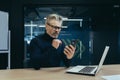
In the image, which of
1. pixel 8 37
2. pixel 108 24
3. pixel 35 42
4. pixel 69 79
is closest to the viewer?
pixel 69 79

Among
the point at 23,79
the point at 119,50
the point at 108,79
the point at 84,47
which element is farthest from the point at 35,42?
the point at 119,50

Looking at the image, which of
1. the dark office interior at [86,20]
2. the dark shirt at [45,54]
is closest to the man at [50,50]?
the dark shirt at [45,54]

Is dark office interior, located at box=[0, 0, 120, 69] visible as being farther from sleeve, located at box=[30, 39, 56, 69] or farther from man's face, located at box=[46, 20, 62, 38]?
sleeve, located at box=[30, 39, 56, 69]

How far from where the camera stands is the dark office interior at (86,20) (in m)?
4.27

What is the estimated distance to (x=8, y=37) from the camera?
390 cm

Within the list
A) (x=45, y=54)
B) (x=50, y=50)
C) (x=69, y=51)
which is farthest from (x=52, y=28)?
(x=69, y=51)

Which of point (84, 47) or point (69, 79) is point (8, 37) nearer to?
point (84, 47)

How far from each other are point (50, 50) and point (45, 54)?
7.1 inches

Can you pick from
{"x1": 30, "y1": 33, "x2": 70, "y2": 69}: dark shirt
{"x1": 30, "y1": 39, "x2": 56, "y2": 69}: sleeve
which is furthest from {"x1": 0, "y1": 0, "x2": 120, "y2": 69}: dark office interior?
{"x1": 30, "y1": 39, "x2": 56, "y2": 69}: sleeve

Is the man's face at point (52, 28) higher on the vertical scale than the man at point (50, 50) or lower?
higher

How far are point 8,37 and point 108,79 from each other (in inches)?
110

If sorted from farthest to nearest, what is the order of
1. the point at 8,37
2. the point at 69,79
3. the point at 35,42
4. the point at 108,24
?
the point at 108,24 → the point at 8,37 → the point at 35,42 → the point at 69,79

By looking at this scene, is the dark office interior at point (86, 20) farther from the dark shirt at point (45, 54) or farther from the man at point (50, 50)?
the dark shirt at point (45, 54)

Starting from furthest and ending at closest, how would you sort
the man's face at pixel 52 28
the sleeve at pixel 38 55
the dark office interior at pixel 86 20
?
1. the dark office interior at pixel 86 20
2. the man's face at pixel 52 28
3. the sleeve at pixel 38 55
